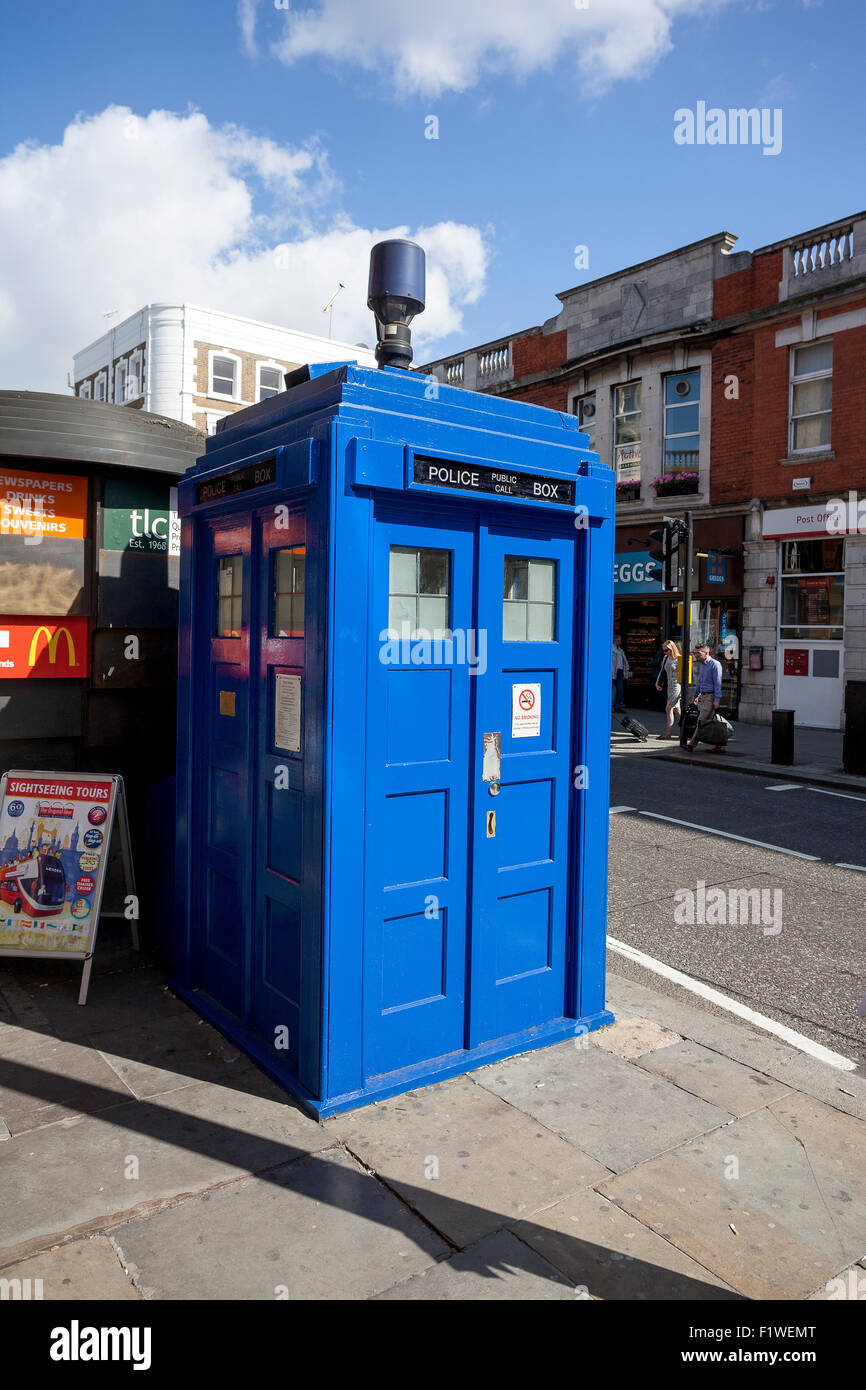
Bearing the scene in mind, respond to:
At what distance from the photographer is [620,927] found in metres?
6.75

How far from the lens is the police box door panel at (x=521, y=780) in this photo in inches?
169

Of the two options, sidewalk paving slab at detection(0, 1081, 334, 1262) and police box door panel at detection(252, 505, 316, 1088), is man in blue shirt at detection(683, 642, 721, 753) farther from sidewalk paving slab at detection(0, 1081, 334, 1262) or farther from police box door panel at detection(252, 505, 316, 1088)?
sidewalk paving slab at detection(0, 1081, 334, 1262)

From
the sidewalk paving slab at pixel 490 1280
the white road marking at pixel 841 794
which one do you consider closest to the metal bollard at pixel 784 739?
the white road marking at pixel 841 794

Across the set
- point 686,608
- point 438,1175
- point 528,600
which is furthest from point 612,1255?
point 686,608

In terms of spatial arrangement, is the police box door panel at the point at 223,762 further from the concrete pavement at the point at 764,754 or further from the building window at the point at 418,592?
the concrete pavement at the point at 764,754

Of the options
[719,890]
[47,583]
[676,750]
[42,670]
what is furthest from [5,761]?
[676,750]

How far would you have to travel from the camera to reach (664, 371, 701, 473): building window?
2148 centimetres

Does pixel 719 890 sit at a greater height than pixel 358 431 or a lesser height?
lesser

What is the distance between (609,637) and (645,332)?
20178mm

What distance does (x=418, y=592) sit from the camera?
4.10 metres

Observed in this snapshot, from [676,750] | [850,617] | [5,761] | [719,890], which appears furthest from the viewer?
[850,617]

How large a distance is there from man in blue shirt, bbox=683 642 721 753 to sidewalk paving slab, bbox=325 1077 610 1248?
12.4 metres

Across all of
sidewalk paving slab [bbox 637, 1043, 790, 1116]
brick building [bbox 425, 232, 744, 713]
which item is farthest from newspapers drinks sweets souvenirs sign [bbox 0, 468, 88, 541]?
brick building [bbox 425, 232, 744, 713]
